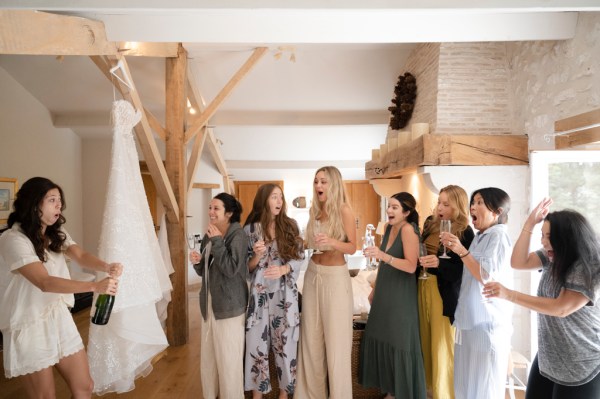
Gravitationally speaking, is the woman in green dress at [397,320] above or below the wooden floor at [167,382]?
above

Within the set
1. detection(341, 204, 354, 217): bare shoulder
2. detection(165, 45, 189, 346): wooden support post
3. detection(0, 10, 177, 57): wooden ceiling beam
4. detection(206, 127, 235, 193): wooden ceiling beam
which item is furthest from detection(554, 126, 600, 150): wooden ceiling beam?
detection(206, 127, 235, 193): wooden ceiling beam

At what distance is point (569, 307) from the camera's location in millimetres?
1682

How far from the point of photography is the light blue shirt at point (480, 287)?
85.4 inches

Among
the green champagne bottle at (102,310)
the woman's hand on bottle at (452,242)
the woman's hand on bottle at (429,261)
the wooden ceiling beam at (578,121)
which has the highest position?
the wooden ceiling beam at (578,121)

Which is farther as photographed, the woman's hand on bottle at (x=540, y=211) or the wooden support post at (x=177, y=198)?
the wooden support post at (x=177, y=198)

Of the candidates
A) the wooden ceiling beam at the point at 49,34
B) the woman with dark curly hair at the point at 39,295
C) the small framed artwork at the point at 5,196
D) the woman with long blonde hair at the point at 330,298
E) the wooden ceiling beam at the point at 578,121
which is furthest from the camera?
the small framed artwork at the point at 5,196

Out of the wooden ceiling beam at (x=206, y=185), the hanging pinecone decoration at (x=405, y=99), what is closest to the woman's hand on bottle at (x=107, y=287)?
the hanging pinecone decoration at (x=405, y=99)

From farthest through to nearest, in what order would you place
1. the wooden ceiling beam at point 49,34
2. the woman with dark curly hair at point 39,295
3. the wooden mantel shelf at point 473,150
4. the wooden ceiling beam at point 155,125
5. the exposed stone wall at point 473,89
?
the wooden ceiling beam at point 155,125, the exposed stone wall at point 473,89, the wooden mantel shelf at point 473,150, the woman with dark curly hair at point 39,295, the wooden ceiling beam at point 49,34

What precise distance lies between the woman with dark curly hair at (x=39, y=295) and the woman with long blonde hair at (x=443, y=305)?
186 centimetres

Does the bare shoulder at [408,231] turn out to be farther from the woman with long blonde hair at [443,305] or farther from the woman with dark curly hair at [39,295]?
the woman with dark curly hair at [39,295]

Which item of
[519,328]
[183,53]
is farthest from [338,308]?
[183,53]

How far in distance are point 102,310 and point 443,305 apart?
199 centimetres

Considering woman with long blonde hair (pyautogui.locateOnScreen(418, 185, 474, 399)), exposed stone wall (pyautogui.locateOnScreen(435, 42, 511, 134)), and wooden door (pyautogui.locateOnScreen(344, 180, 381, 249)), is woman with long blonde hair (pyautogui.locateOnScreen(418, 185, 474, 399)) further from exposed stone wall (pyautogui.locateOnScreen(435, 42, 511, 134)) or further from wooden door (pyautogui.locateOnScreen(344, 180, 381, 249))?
wooden door (pyautogui.locateOnScreen(344, 180, 381, 249))

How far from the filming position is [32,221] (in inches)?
80.4
